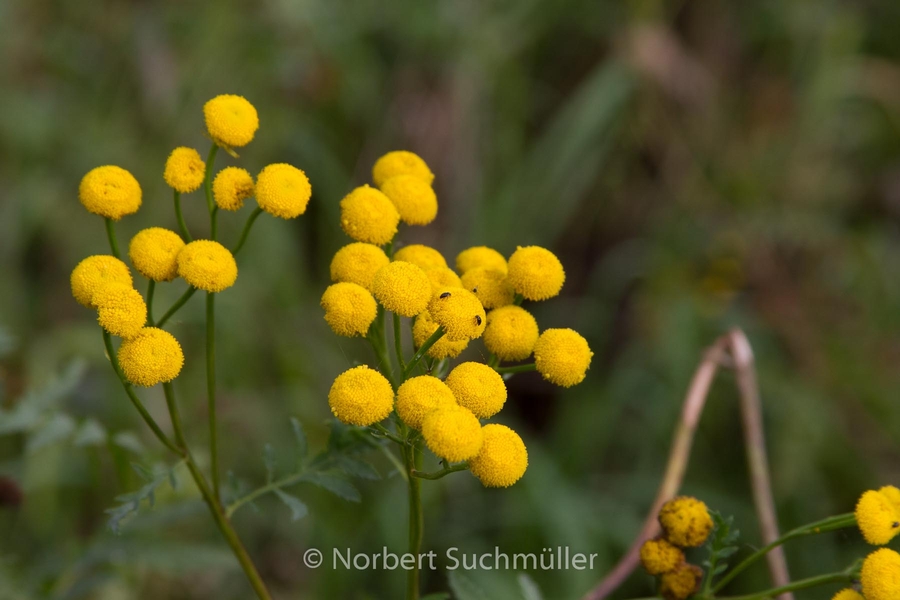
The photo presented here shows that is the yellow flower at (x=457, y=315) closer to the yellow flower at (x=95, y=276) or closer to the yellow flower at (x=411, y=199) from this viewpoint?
the yellow flower at (x=411, y=199)

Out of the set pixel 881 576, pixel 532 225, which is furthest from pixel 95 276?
pixel 532 225

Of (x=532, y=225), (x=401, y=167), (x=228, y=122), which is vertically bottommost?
(x=228, y=122)

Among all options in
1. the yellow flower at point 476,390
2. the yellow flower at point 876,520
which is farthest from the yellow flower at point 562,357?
the yellow flower at point 876,520

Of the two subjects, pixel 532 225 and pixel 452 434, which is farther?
pixel 532 225

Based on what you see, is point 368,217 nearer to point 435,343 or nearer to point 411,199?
point 411,199

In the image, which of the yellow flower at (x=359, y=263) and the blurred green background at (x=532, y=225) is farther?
the blurred green background at (x=532, y=225)

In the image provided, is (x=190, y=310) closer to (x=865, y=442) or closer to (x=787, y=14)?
(x=865, y=442)
